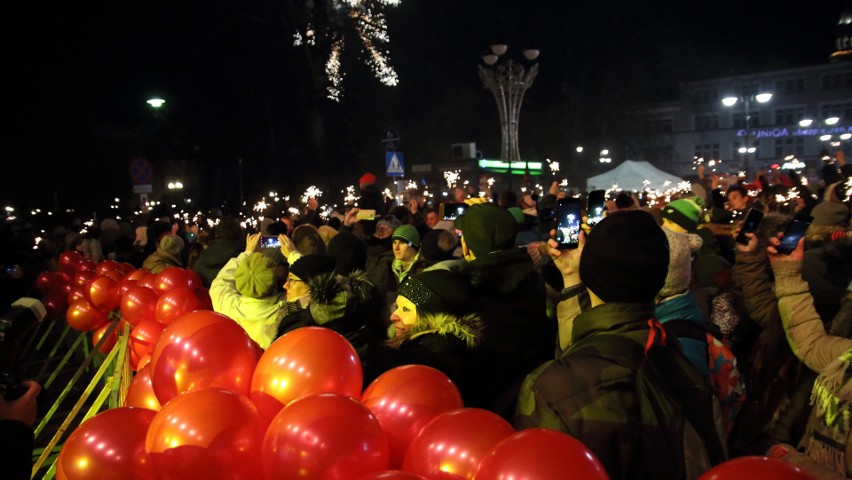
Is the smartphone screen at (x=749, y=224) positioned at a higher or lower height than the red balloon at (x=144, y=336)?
higher

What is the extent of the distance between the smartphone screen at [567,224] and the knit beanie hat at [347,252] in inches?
72.9

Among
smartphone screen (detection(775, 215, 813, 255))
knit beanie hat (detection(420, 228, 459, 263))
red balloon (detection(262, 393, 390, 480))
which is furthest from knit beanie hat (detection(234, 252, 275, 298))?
smartphone screen (detection(775, 215, 813, 255))

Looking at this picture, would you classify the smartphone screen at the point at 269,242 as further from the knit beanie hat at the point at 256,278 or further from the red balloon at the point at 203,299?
the knit beanie hat at the point at 256,278

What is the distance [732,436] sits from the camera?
13.5ft

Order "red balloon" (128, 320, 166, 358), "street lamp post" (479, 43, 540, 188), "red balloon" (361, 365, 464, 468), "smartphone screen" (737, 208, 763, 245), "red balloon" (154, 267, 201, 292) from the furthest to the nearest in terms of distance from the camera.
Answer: "street lamp post" (479, 43, 540, 188) → "red balloon" (154, 267, 201, 292) → "red balloon" (128, 320, 166, 358) → "smartphone screen" (737, 208, 763, 245) → "red balloon" (361, 365, 464, 468)

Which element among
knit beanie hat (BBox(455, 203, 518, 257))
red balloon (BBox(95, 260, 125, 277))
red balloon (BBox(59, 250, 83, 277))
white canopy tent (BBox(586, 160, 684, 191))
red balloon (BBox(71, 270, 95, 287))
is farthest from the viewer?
Result: white canopy tent (BBox(586, 160, 684, 191))

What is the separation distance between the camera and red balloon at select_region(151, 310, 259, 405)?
9.14 feet

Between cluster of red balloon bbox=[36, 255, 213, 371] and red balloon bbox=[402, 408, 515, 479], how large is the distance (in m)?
3.23

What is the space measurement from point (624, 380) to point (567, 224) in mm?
1212

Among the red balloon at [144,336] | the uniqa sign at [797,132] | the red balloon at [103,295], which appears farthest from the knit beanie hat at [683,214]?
the uniqa sign at [797,132]

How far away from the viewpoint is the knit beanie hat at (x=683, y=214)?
17.9 feet

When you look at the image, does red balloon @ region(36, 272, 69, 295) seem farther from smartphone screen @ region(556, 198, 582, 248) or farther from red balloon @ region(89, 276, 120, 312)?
smartphone screen @ region(556, 198, 582, 248)

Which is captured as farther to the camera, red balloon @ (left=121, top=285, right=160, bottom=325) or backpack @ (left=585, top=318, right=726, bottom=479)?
red balloon @ (left=121, top=285, right=160, bottom=325)

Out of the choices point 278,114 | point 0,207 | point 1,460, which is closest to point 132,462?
point 1,460
